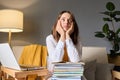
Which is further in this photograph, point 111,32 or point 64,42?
point 111,32

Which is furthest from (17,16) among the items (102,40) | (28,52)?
(102,40)

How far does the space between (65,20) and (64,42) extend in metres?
0.20

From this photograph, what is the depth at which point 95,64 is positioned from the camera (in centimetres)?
238

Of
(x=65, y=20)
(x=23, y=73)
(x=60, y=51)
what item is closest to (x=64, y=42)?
Answer: (x=60, y=51)

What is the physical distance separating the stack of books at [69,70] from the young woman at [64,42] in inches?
8.5

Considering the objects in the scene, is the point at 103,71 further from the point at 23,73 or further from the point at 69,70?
the point at 23,73

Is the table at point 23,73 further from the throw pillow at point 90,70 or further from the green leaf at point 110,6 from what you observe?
the green leaf at point 110,6

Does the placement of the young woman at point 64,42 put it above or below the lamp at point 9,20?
below

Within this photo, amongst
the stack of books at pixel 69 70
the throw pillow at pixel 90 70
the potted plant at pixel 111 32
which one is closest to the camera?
the stack of books at pixel 69 70

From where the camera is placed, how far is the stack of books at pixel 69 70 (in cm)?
160

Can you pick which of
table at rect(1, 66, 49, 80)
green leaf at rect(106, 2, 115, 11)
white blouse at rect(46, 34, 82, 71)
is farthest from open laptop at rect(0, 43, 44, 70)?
green leaf at rect(106, 2, 115, 11)

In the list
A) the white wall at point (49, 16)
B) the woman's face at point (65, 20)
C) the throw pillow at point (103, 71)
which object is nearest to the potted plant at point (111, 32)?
the white wall at point (49, 16)

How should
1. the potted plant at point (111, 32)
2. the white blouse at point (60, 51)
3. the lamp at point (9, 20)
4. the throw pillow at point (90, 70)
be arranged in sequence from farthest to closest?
the potted plant at point (111, 32), the lamp at point (9, 20), the throw pillow at point (90, 70), the white blouse at point (60, 51)

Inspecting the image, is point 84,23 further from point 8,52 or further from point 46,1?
point 8,52
